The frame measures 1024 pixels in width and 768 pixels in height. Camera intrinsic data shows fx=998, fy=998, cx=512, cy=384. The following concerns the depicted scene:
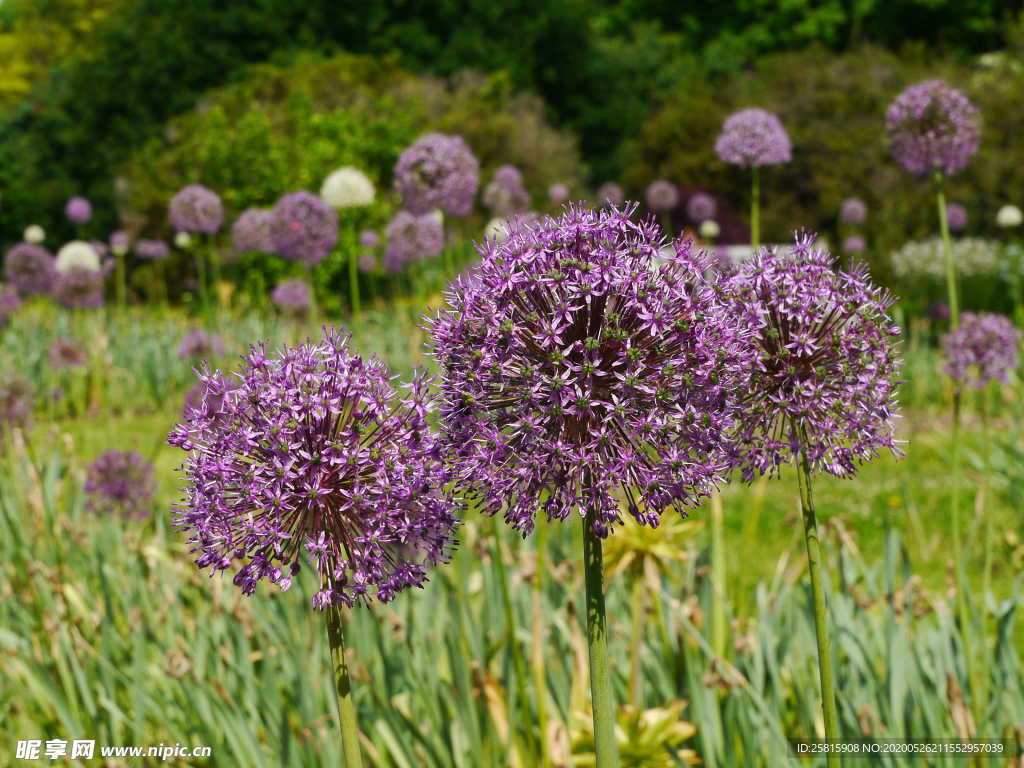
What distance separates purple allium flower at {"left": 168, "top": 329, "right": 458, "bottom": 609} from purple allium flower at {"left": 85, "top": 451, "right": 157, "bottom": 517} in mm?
3793

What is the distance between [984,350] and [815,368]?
2.77 meters

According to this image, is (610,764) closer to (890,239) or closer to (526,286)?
(526,286)

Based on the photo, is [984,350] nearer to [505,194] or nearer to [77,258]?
[505,194]

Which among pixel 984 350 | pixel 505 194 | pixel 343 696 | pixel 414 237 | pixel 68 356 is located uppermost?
pixel 505 194

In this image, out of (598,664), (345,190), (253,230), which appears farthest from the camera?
(253,230)

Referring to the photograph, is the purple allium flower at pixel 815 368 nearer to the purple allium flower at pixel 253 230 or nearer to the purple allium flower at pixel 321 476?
the purple allium flower at pixel 321 476

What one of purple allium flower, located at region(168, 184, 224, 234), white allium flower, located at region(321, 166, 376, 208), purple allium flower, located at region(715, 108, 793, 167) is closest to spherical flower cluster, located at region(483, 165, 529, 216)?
white allium flower, located at region(321, 166, 376, 208)

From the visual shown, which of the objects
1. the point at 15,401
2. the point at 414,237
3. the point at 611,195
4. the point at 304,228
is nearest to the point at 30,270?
the point at 414,237

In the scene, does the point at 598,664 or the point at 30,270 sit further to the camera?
the point at 30,270

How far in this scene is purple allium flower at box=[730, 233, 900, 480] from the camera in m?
2.02

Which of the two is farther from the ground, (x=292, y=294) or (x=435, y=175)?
(x=435, y=175)

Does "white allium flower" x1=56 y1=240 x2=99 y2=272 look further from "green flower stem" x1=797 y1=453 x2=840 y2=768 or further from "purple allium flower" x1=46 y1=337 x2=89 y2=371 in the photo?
"green flower stem" x1=797 y1=453 x2=840 y2=768

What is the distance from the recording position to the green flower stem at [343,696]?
5.65ft

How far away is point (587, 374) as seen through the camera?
68.3 inches
